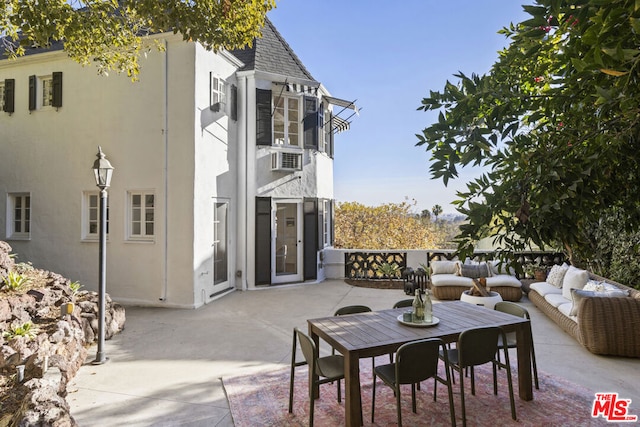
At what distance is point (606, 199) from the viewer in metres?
1.75

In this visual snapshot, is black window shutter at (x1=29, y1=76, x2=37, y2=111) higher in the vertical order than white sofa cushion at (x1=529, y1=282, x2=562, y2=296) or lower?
higher

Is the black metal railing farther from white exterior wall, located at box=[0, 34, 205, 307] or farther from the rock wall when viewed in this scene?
the rock wall

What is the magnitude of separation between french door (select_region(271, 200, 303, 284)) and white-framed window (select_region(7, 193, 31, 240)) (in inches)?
254

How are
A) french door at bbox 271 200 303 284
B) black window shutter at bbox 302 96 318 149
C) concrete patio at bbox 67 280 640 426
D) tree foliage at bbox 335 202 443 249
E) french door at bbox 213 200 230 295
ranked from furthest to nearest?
tree foliage at bbox 335 202 443 249, black window shutter at bbox 302 96 318 149, french door at bbox 271 200 303 284, french door at bbox 213 200 230 295, concrete patio at bbox 67 280 640 426

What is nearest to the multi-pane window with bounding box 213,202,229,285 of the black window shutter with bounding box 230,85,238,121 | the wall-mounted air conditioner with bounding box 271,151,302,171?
the wall-mounted air conditioner with bounding box 271,151,302,171

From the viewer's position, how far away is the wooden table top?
3.39 m

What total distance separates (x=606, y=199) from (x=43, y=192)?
11.3 metres

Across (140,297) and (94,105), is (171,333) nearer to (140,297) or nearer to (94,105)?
(140,297)

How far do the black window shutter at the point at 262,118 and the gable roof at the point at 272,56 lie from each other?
0.78 meters

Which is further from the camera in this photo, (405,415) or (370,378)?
(370,378)

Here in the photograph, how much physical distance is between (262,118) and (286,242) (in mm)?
3619

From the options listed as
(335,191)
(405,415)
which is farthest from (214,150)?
(405,415)

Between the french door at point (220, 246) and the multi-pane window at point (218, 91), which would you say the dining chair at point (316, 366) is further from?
the multi-pane window at point (218, 91)

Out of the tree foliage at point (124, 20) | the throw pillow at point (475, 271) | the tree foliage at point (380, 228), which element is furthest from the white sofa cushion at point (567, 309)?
the tree foliage at point (380, 228)
